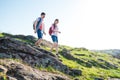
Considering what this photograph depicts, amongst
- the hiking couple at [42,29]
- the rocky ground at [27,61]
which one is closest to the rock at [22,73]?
the rocky ground at [27,61]

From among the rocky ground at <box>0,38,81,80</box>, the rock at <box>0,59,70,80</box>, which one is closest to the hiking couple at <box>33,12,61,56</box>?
the rocky ground at <box>0,38,81,80</box>

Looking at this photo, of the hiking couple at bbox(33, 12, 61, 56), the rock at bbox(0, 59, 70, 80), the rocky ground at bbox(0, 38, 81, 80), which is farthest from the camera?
the hiking couple at bbox(33, 12, 61, 56)

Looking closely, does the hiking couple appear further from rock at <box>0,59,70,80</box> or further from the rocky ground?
rock at <box>0,59,70,80</box>

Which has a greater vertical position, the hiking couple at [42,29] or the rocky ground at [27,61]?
the hiking couple at [42,29]

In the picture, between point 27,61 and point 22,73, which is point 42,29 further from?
point 22,73

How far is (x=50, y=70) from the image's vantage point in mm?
25969

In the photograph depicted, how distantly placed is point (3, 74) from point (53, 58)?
8.51 metres

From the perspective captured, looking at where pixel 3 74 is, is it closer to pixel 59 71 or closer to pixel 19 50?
pixel 19 50

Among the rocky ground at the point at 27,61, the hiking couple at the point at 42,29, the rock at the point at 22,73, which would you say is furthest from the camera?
the hiking couple at the point at 42,29

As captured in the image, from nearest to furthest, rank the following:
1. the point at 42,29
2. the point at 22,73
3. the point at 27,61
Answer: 1. the point at 22,73
2. the point at 27,61
3. the point at 42,29

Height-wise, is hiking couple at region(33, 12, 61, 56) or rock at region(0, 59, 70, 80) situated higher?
hiking couple at region(33, 12, 61, 56)

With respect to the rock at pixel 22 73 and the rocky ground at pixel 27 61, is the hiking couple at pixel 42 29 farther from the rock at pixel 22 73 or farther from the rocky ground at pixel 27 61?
the rock at pixel 22 73

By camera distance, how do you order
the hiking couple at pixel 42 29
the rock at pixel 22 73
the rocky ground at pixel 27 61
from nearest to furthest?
the rock at pixel 22 73, the rocky ground at pixel 27 61, the hiking couple at pixel 42 29

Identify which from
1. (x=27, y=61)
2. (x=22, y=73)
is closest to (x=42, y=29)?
(x=27, y=61)
